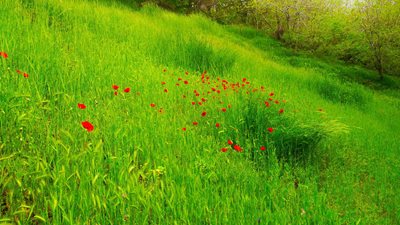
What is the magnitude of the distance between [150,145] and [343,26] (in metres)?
17.4

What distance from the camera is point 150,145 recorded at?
2516 millimetres

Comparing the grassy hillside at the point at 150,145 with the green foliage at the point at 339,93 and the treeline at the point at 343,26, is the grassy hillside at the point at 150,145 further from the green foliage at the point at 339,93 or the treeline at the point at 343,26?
the treeline at the point at 343,26

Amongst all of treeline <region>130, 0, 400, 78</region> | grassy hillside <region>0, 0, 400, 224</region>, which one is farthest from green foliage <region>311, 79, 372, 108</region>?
treeline <region>130, 0, 400, 78</region>

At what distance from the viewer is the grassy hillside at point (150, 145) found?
1.77 m

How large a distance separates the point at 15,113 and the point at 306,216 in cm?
224

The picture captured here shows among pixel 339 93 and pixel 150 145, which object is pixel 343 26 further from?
pixel 150 145

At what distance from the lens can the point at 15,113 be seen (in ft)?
6.90

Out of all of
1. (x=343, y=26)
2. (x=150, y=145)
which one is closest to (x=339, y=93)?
(x=150, y=145)

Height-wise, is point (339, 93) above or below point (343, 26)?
below

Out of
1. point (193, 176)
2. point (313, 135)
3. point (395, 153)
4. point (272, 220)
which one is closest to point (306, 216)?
point (272, 220)

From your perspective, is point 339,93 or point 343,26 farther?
point 343,26

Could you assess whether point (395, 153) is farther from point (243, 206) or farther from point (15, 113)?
point (15, 113)

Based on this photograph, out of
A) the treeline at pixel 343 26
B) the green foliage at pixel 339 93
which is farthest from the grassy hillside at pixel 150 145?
the treeline at pixel 343 26

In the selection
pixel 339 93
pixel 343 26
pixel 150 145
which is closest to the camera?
pixel 150 145
